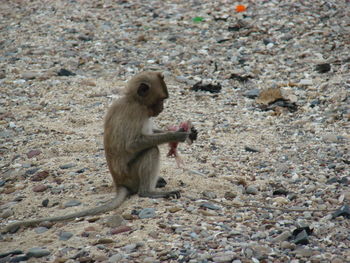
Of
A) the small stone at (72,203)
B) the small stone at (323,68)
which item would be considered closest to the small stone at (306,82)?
the small stone at (323,68)

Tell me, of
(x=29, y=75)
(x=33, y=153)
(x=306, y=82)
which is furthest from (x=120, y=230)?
(x=29, y=75)

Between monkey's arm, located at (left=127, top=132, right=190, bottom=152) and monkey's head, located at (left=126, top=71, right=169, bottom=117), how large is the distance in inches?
11.5

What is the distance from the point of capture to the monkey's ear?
6.27 meters

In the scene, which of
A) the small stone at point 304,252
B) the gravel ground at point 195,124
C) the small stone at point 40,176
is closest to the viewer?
the small stone at point 304,252

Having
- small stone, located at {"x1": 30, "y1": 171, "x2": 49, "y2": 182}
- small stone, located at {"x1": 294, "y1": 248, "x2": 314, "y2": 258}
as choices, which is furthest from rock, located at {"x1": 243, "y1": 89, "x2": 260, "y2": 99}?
small stone, located at {"x1": 294, "y1": 248, "x2": 314, "y2": 258}

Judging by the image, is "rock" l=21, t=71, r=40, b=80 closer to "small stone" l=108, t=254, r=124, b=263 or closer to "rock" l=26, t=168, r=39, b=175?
"rock" l=26, t=168, r=39, b=175

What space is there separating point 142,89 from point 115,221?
1.51 metres

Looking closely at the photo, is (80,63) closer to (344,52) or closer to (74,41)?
(74,41)

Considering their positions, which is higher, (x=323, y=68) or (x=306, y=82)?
(x=323, y=68)

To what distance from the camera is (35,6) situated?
45.1 ft

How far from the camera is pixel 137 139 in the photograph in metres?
6.21

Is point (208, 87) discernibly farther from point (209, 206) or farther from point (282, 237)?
point (282, 237)

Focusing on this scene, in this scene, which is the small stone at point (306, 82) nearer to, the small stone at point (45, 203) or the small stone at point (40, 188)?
the small stone at point (40, 188)

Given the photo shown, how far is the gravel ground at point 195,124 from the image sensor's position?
5188 millimetres
